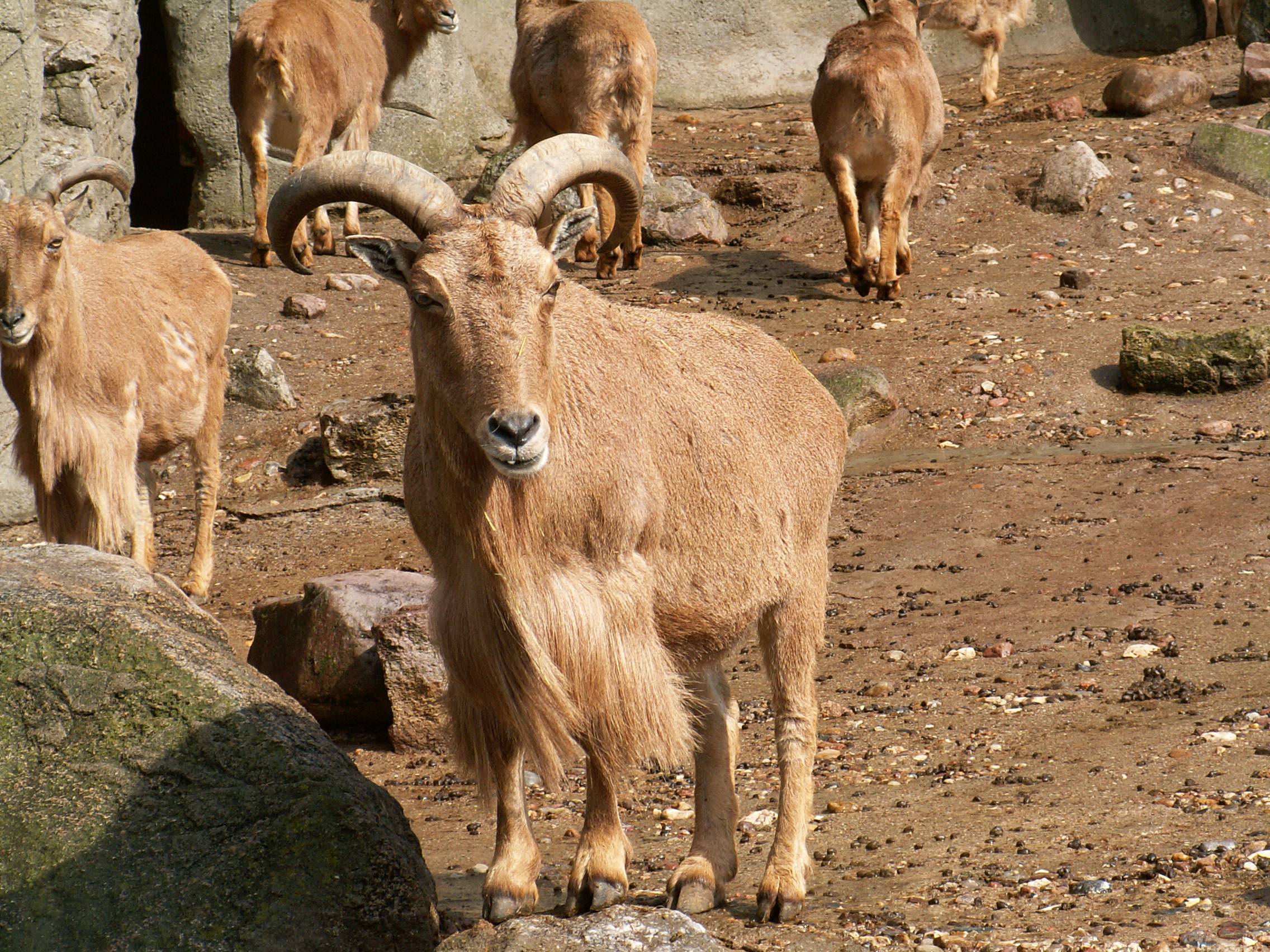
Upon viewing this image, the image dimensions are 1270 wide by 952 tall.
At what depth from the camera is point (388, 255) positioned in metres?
4.27

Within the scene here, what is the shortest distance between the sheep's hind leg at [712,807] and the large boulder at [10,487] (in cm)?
622

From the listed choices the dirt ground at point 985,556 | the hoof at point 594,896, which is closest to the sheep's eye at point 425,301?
the hoof at point 594,896

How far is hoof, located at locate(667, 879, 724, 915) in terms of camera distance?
4555mm

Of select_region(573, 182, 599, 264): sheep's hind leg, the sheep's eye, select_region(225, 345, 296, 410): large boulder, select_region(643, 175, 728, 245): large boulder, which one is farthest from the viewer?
select_region(643, 175, 728, 245): large boulder

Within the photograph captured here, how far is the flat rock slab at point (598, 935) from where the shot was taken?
12.0ft

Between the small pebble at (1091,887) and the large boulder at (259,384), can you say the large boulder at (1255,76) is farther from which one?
the small pebble at (1091,887)

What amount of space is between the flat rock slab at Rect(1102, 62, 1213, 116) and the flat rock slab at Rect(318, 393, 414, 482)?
361 inches

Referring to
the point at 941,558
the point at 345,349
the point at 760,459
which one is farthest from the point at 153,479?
the point at 760,459

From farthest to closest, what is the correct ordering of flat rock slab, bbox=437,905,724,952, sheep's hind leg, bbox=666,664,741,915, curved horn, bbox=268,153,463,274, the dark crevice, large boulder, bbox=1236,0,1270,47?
the dark crevice < large boulder, bbox=1236,0,1270,47 < sheep's hind leg, bbox=666,664,741,915 < curved horn, bbox=268,153,463,274 < flat rock slab, bbox=437,905,724,952

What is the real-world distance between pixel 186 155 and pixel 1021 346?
8.97 meters

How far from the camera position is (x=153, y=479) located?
30.3ft

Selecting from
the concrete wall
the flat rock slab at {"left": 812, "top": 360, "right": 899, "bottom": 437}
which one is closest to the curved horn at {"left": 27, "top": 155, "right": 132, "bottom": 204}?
the flat rock slab at {"left": 812, "top": 360, "right": 899, "bottom": 437}

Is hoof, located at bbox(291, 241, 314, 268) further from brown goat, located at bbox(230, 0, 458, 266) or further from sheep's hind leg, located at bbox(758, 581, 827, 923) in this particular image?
sheep's hind leg, located at bbox(758, 581, 827, 923)

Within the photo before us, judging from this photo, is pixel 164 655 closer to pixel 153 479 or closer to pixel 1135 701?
pixel 1135 701
